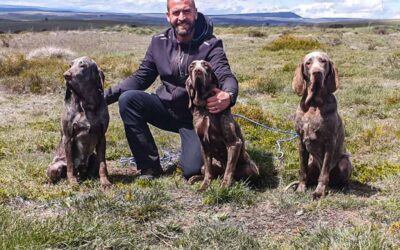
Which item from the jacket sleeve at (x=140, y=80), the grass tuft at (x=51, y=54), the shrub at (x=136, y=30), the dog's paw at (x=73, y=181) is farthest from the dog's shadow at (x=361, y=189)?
the shrub at (x=136, y=30)

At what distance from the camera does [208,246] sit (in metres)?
3.84

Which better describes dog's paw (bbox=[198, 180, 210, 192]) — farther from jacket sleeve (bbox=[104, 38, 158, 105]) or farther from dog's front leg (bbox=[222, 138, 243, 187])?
jacket sleeve (bbox=[104, 38, 158, 105])

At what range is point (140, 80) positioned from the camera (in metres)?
6.45

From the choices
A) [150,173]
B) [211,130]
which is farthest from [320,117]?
[150,173]

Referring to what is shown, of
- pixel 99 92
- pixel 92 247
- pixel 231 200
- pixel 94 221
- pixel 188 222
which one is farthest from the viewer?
pixel 99 92

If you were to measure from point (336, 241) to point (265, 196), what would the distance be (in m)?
1.42

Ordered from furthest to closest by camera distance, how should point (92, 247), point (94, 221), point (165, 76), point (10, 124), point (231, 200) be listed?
point (10, 124) → point (165, 76) → point (231, 200) → point (94, 221) → point (92, 247)

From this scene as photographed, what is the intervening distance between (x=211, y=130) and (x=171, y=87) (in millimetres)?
1093

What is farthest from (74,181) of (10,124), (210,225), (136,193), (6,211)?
(10,124)

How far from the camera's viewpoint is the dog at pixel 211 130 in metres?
5.03

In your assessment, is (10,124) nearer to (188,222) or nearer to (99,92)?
(99,92)

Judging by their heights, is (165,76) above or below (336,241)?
above

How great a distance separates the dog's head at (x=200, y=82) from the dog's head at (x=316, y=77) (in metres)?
0.83

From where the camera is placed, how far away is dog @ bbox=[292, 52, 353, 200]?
4699 mm
